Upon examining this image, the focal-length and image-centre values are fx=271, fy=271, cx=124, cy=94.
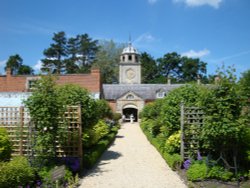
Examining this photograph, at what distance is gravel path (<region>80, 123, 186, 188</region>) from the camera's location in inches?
321

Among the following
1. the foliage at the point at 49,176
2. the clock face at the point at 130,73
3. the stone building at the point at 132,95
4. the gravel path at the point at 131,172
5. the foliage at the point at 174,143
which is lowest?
the gravel path at the point at 131,172

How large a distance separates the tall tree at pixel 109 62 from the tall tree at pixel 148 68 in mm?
9756

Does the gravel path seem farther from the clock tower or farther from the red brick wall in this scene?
the clock tower

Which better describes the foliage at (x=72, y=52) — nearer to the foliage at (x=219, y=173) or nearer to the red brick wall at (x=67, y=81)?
the red brick wall at (x=67, y=81)

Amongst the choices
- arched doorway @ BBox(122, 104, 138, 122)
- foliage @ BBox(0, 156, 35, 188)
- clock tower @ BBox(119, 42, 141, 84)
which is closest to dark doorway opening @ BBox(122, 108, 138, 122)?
arched doorway @ BBox(122, 104, 138, 122)

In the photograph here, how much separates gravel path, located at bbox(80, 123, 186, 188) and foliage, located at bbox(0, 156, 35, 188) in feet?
5.14

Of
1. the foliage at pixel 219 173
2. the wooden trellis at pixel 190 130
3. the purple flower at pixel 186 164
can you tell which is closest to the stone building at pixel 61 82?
the wooden trellis at pixel 190 130

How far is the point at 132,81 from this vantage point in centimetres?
4959

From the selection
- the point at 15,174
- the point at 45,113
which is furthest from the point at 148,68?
the point at 15,174

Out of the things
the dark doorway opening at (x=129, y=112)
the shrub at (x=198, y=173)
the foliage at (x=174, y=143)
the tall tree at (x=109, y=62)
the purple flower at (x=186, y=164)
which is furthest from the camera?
the tall tree at (x=109, y=62)

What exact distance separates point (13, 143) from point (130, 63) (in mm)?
39662

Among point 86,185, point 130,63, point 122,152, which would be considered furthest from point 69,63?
point 86,185

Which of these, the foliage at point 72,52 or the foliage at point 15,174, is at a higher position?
the foliage at point 72,52

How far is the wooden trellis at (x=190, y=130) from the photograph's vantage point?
979cm
